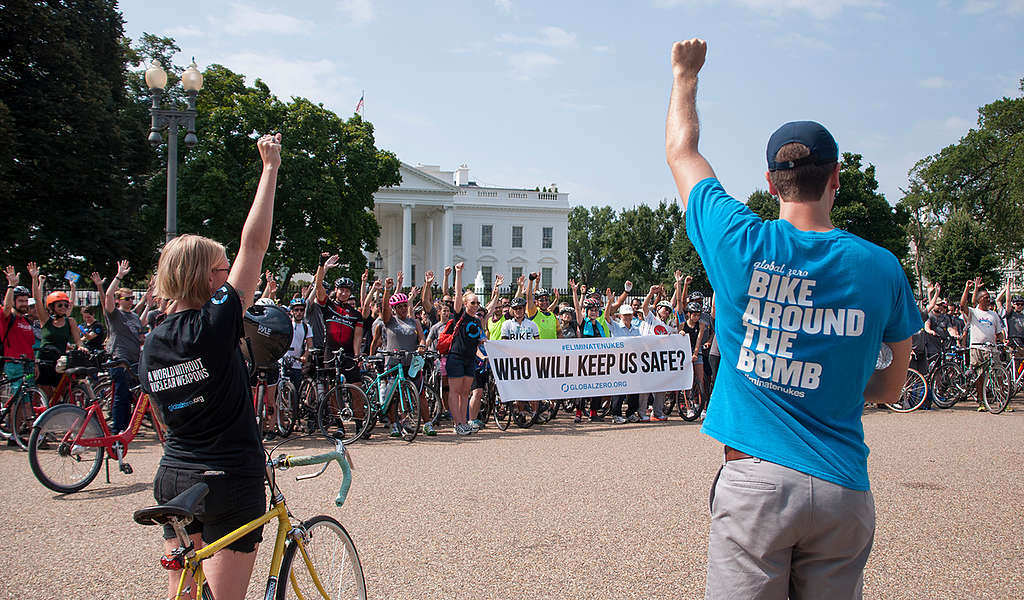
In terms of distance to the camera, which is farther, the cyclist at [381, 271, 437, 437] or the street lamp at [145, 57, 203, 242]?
the street lamp at [145, 57, 203, 242]

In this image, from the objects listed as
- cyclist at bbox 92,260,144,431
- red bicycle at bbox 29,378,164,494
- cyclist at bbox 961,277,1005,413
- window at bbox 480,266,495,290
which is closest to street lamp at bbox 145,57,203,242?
cyclist at bbox 92,260,144,431

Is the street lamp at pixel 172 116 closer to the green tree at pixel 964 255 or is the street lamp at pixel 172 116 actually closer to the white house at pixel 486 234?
the green tree at pixel 964 255

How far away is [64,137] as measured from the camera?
26828 mm

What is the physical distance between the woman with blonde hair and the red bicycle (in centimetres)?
498

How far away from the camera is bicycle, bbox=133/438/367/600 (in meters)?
2.52

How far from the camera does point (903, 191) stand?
209 feet

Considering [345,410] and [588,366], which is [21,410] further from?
[588,366]

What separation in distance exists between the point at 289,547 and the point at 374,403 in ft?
24.4

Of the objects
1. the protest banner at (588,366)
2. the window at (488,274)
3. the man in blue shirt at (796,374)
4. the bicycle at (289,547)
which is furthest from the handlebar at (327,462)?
the window at (488,274)

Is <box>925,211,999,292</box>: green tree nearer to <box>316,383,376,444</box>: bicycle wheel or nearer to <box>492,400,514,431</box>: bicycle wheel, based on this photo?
<box>492,400,514,431</box>: bicycle wheel

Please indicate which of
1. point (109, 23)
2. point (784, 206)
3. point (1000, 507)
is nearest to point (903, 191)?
point (109, 23)

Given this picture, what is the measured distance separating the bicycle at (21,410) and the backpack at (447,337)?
5394 millimetres

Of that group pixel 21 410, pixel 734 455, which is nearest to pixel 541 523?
pixel 734 455

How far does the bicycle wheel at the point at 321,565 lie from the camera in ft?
10.3
